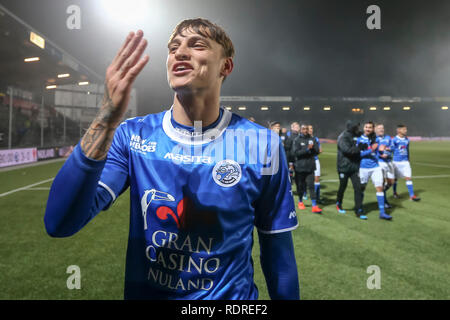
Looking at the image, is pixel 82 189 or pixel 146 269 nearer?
pixel 82 189

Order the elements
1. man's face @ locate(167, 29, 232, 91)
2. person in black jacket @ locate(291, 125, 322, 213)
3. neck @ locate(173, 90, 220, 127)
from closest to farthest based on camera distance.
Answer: man's face @ locate(167, 29, 232, 91)
neck @ locate(173, 90, 220, 127)
person in black jacket @ locate(291, 125, 322, 213)

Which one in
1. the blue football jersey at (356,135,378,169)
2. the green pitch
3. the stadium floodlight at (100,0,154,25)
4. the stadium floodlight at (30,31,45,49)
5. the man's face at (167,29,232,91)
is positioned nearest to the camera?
the man's face at (167,29,232,91)

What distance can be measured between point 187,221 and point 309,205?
6555 mm

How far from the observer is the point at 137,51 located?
34.9 inches

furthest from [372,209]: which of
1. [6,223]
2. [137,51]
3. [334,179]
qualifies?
[6,223]

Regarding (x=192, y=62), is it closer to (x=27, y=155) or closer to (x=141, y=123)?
(x=141, y=123)

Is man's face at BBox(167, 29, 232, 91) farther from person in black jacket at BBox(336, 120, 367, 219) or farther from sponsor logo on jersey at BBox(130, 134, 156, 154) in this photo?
person in black jacket at BBox(336, 120, 367, 219)

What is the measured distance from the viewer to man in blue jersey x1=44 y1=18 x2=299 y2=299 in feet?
A: 3.94

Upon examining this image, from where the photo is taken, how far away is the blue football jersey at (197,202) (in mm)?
1206

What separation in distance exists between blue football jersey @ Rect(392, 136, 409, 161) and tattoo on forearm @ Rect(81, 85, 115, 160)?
8.91 m

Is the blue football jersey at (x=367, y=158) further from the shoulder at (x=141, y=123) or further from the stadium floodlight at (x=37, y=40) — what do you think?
the stadium floodlight at (x=37, y=40)

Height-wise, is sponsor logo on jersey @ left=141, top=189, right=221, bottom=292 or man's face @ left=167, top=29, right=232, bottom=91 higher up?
man's face @ left=167, top=29, right=232, bottom=91

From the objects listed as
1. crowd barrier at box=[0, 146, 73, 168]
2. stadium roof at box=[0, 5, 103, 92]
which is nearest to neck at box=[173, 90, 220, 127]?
crowd barrier at box=[0, 146, 73, 168]

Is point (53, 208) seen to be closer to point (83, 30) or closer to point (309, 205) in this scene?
point (309, 205)
